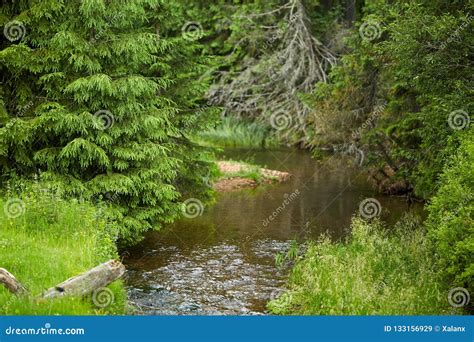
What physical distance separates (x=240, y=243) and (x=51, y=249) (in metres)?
5.46

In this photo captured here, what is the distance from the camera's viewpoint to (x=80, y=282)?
8984 mm

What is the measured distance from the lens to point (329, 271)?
11.3m

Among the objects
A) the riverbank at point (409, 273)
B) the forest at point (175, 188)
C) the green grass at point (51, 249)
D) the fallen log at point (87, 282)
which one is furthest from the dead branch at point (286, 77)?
the fallen log at point (87, 282)

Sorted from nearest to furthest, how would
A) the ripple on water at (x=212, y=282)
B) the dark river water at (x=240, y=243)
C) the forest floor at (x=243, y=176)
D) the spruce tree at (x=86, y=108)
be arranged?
the ripple on water at (x=212, y=282) < the dark river water at (x=240, y=243) < the spruce tree at (x=86, y=108) < the forest floor at (x=243, y=176)

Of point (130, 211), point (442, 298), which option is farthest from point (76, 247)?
point (442, 298)

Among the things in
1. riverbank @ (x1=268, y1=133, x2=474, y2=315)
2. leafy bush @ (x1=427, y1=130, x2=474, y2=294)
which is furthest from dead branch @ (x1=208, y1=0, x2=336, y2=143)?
leafy bush @ (x1=427, y1=130, x2=474, y2=294)

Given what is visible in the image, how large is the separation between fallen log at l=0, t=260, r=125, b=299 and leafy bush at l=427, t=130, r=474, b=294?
184 inches

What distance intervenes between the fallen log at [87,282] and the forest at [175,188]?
0.03 meters

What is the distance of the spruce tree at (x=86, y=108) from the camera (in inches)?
489

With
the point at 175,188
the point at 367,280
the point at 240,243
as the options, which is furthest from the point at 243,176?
the point at 367,280

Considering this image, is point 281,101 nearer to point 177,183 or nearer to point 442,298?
point 177,183

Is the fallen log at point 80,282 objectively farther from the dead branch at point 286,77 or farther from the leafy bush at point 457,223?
the dead branch at point 286,77

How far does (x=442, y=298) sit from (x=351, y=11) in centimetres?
2392

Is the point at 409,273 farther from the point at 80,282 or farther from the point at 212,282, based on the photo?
the point at 80,282
